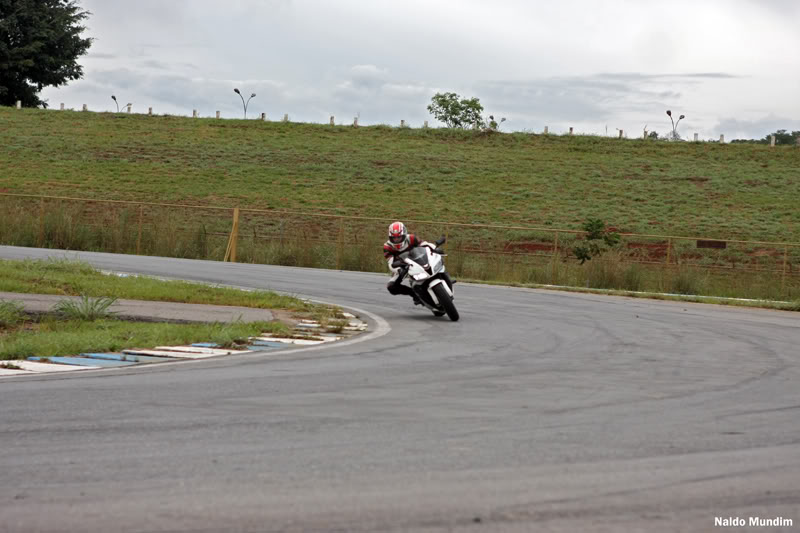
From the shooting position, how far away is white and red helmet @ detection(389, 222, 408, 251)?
16.5 metres

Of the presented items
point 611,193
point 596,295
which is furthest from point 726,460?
point 611,193

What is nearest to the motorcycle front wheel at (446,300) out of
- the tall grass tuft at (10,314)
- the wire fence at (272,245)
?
the tall grass tuft at (10,314)

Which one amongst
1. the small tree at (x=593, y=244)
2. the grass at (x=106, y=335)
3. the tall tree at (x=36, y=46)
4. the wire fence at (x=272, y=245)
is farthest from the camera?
the tall tree at (x=36, y=46)

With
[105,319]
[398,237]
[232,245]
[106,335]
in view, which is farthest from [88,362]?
[232,245]

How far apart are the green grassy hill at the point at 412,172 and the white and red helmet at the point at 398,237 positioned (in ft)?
111

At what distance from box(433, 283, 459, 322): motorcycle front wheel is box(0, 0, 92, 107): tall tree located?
76.6 meters

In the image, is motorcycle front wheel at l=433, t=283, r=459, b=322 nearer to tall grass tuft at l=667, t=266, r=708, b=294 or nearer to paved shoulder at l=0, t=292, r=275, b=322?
paved shoulder at l=0, t=292, r=275, b=322

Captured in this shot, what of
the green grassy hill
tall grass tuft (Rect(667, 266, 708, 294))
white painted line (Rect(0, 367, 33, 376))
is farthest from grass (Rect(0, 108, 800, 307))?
white painted line (Rect(0, 367, 33, 376))

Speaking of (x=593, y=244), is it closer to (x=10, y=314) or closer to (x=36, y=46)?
(x=10, y=314)

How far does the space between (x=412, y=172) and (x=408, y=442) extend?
59.5 metres

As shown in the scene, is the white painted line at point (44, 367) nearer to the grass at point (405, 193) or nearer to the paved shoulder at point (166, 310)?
the paved shoulder at point (166, 310)

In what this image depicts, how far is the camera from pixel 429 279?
1597 centimetres

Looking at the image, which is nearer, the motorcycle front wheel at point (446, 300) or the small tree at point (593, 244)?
the motorcycle front wheel at point (446, 300)

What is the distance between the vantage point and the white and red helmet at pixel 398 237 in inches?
650
